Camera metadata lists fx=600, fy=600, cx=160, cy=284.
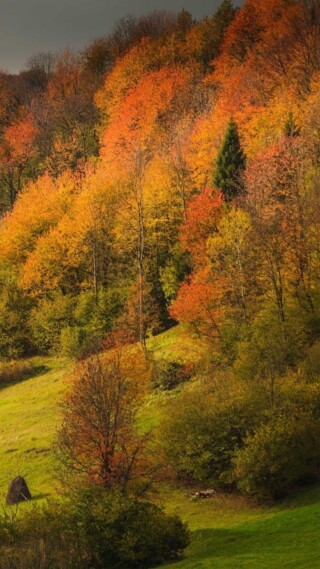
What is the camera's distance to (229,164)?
70.1 m

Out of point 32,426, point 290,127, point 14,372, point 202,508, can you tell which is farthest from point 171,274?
point 202,508

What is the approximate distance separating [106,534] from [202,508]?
1014 cm

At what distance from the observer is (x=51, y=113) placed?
13538cm

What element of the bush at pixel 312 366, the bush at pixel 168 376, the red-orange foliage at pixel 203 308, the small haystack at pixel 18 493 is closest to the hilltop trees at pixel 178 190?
the red-orange foliage at pixel 203 308

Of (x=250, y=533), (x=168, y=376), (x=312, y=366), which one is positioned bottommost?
(x=250, y=533)

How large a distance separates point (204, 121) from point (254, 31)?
39.7 m

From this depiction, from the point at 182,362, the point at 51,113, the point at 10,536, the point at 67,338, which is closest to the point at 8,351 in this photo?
the point at 67,338

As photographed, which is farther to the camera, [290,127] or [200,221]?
[290,127]

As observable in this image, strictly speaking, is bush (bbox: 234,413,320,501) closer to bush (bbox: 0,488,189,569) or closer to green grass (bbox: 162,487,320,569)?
green grass (bbox: 162,487,320,569)

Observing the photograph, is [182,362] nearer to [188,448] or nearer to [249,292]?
[249,292]

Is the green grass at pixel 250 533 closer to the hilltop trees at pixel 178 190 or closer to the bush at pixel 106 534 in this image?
the bush at pixel 106 534

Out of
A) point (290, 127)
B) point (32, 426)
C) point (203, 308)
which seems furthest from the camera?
point (290, 127)

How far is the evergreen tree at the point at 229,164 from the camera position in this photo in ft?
226

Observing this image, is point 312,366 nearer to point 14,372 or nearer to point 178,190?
point 14,372
